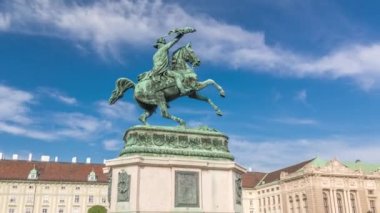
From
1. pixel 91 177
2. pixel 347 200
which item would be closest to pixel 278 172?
pixel 347 200

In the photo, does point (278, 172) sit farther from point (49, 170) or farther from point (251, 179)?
point (49, 170)

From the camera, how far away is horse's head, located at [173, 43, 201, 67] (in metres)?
17.7

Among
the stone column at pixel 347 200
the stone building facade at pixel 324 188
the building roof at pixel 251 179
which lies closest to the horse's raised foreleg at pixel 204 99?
the stone building facade at pixel 324 188

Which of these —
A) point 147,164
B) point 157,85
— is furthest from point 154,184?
point 157,85

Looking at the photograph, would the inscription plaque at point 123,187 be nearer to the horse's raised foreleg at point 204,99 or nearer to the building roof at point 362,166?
the horse's raised foreleg at point 204,99

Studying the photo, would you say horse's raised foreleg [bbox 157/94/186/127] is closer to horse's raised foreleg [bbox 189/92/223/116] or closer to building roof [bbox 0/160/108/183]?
horse's raised foreleg [bbox 189/92/223/116]

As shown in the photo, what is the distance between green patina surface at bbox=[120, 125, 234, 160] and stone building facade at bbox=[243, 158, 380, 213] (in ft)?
233

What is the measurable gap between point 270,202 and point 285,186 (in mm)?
6672

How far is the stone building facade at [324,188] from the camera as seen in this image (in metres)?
83.5

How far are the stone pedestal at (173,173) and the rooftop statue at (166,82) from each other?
1.13 meters

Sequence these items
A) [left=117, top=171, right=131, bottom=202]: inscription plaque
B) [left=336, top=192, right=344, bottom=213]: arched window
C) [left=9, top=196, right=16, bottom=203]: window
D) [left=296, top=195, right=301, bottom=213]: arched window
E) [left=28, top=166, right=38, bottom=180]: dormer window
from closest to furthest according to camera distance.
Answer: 1. [left=117, top=171, right=131, bottom=202]: inscription plaque
2. [left=9, top=196, right=16, bottom=203]: window
3. [left=28, top=166, right=38, bottom=180]: dormer window
4. [left=296, top=195, right=301, bottom=213]: arched window
5. [left=336, top=192, right=344, bottom=213]: arched window

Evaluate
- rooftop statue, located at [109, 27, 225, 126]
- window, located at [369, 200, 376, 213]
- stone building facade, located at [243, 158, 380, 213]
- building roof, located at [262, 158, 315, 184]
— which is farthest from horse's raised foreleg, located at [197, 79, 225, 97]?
window, located at [369, 200, 376, 213]

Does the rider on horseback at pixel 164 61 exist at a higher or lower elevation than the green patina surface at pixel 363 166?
lower

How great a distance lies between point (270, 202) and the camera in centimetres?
9488
